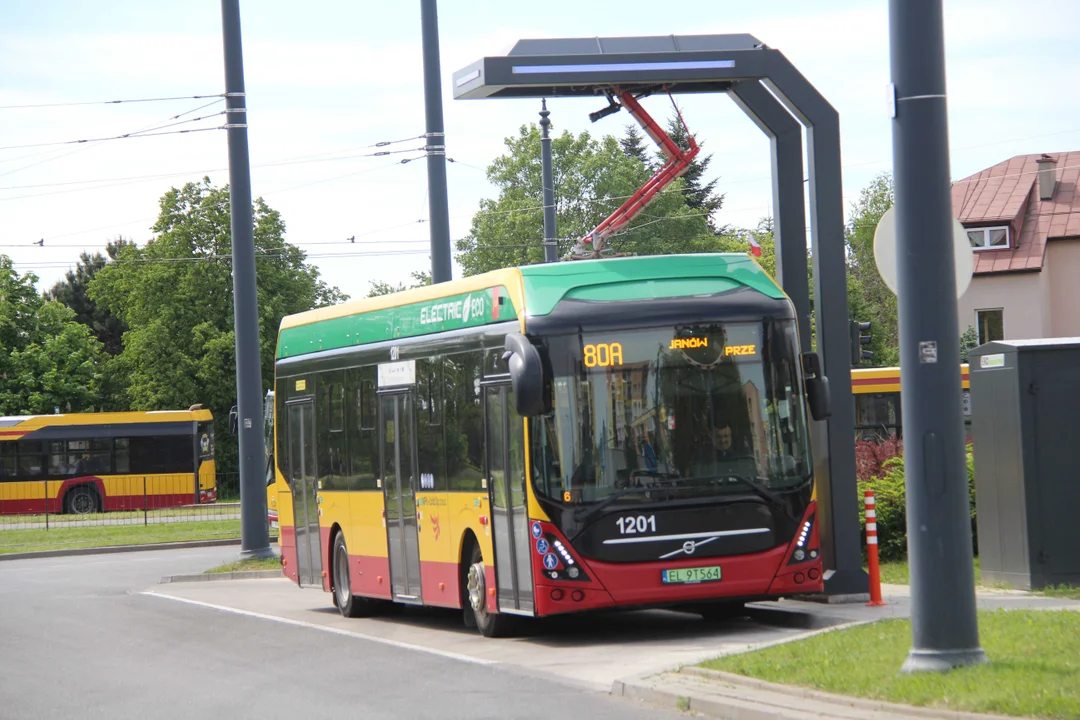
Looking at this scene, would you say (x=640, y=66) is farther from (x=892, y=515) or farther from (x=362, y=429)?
(x=892, y=515)

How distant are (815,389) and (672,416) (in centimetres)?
134

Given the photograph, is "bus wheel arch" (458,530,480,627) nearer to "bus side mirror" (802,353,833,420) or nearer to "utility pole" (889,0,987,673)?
"bus side mirror" (802,353,833,420)

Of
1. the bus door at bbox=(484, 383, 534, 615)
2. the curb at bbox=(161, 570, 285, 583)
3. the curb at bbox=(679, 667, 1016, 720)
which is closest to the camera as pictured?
the curb at bbox=(679, 667, 1016, 720)

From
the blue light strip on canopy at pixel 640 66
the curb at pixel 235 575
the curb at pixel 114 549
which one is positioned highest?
the blue light strip on canopy at pixel 640 66

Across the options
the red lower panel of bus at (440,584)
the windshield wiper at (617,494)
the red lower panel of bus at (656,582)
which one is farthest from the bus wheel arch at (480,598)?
the windshield wiper at (617,494)

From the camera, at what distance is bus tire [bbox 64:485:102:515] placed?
53.3 meters

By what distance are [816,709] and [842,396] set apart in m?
6.98

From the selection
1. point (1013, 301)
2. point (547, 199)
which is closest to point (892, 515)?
point (547, 199)

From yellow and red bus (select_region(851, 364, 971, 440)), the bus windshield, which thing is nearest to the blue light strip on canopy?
the bus windshield

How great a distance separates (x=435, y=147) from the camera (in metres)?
23.0

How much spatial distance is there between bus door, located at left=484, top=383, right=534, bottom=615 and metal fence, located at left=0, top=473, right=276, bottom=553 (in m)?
23.8

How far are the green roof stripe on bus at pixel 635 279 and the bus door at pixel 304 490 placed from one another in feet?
19.8

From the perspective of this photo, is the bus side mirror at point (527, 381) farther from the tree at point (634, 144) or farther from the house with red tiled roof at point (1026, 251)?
the tree at point (634, 144)

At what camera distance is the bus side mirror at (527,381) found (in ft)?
42.7
